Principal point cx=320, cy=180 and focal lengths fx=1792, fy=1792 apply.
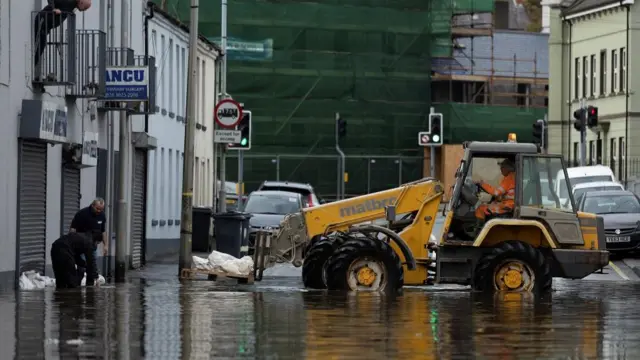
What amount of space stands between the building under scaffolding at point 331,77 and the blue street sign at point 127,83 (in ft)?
122

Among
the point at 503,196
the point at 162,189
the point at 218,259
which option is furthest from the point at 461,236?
the point at 162,189

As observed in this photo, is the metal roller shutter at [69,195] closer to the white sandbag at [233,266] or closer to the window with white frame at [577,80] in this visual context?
the white sandbag at [233,266]

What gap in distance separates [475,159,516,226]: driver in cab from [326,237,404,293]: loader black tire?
5.35 ft

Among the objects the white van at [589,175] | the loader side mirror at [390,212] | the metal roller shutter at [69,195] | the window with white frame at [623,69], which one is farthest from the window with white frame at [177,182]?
the window with white frame at [623,69]

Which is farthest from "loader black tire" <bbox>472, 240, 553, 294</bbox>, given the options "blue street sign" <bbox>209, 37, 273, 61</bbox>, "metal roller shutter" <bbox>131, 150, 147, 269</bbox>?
"blue street sign" <bbox>209, 37, 273, 61</bbox>

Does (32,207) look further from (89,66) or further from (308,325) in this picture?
(308,325)

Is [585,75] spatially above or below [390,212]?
above

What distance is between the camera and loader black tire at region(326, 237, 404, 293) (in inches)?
1077

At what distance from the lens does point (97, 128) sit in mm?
35656

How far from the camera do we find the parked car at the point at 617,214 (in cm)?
4244

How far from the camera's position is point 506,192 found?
1105 inches

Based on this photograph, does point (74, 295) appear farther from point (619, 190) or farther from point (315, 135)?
point (315, 135)

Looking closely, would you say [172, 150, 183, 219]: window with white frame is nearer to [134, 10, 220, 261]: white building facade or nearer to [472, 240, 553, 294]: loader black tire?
[134, 10, 220, 261]: white building facade

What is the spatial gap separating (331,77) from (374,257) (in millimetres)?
47582
